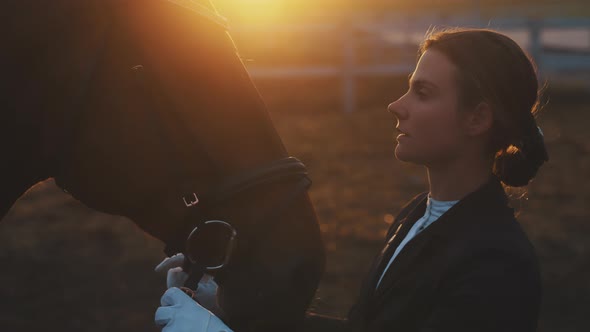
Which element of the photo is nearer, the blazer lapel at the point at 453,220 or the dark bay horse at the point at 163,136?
the dark bay horse at the point at 163,136

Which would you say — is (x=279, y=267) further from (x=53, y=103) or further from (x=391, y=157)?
(x=391, y=157)

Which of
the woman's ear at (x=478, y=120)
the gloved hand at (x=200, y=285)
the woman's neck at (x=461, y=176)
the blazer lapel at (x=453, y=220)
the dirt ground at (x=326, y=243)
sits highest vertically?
the woman's ear at (x=478, y=120)

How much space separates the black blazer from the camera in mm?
1535

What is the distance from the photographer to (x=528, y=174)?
179cm

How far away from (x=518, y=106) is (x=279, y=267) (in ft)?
2.69

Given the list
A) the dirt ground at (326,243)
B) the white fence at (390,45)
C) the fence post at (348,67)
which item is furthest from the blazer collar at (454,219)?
the fence post at (348,67)


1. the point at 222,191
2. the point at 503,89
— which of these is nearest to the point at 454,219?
the point at 503,89

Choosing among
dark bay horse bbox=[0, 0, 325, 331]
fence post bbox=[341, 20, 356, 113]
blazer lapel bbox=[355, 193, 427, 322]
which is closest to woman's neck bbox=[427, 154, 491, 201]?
blazer lapel bbox=[355, 193, 427, 322]

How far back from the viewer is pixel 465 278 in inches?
61.5

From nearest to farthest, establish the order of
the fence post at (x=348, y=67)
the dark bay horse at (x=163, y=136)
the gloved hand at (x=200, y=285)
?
1. the dark bay horse at (x=163, y=136)
2. the gloved hand at (x=200, y=285)
3. the fence post at (x=348, y=67)

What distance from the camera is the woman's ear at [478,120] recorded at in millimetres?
1724

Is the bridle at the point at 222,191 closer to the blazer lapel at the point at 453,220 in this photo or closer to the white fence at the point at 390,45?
the blazer lapel at the point at 453,220

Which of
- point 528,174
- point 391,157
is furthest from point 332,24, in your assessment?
point 528,174

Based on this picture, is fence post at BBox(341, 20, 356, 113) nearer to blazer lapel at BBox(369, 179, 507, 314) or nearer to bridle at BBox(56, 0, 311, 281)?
blazer lapel at BBox(369, 179, 507, 314)
